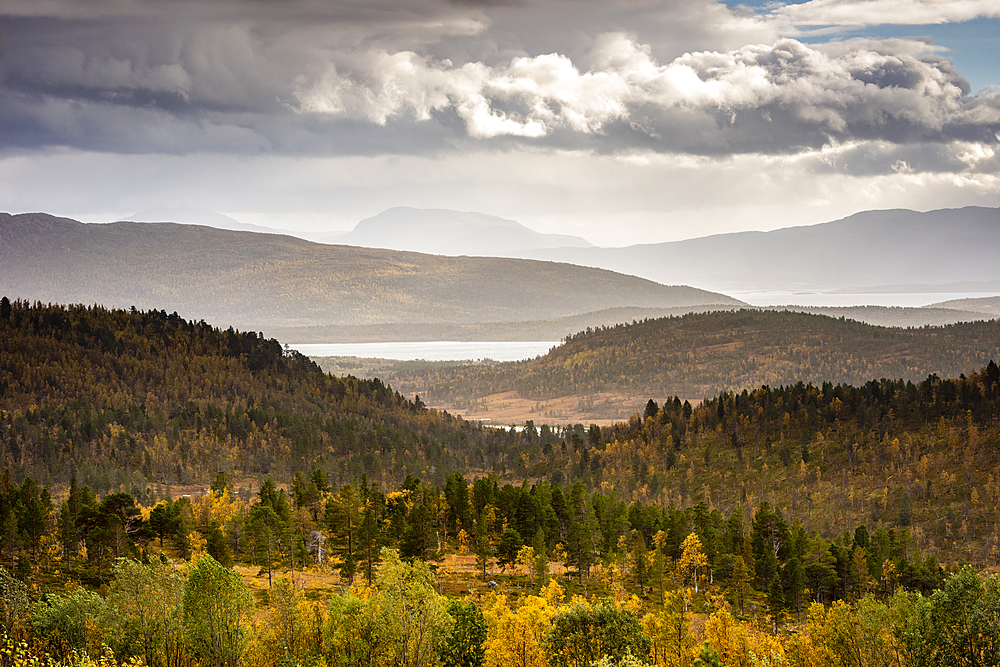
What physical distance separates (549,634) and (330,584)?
159 ft

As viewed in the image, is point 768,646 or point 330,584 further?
point 330,584

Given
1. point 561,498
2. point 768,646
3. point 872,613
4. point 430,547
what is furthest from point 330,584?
point 872,613

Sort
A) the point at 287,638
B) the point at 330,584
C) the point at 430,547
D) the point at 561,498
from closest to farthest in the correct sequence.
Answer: the point at 287,638, the point at 330,584, the point at 430,547, the point at 561,498

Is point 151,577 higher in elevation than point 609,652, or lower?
higher

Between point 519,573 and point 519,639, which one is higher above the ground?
point 519,639

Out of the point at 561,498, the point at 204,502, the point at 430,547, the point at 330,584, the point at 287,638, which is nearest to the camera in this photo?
the point at 287,638

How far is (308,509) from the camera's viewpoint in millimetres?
153125

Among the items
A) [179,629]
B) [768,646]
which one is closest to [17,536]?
[179,629]

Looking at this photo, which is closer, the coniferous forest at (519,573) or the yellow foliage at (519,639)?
the coniferous forest at (519,573)

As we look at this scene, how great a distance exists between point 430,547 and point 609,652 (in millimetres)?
60130

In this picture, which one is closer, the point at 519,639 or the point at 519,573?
the point at 519,639

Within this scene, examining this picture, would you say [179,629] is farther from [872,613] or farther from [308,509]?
[308,509]

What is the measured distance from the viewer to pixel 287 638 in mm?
82062

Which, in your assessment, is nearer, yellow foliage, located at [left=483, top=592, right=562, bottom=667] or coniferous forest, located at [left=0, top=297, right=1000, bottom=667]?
coniferous forest, located at [left=0, top=297, right=1000, bottom=667]
